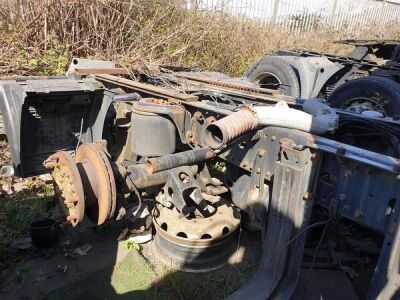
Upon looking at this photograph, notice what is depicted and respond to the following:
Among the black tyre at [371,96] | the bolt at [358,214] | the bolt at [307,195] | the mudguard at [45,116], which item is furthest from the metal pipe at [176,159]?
the black tyre at [371,96]

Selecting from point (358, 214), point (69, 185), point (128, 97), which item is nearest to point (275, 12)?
point (128, 97)

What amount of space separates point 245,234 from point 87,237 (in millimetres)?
1449

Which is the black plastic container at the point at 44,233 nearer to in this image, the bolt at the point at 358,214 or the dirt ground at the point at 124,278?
the dirt ground at the point at 124,278

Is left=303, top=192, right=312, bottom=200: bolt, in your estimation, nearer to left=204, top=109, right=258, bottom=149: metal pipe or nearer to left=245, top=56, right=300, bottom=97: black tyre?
left=204, top=109, right=258, bottom=149: metal pipe

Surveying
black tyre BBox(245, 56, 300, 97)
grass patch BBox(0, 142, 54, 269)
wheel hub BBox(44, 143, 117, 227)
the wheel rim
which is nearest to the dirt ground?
grass patch BBox(0, 142, 54, 269)

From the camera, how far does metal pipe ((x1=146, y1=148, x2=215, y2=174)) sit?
80.7 inches

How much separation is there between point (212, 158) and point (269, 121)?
1.70 ft

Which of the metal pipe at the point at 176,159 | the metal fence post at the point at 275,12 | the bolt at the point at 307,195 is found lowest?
the bolt at the point at 307,195

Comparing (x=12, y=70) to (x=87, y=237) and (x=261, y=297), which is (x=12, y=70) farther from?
(x=261, y=297)

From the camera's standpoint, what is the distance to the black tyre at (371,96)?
378 centimetres

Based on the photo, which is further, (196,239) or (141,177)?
(196,239)

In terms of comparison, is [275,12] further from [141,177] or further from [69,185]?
[69,185]

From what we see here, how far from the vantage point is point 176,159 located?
2111mm

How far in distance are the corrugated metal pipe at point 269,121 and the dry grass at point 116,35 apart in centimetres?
312
